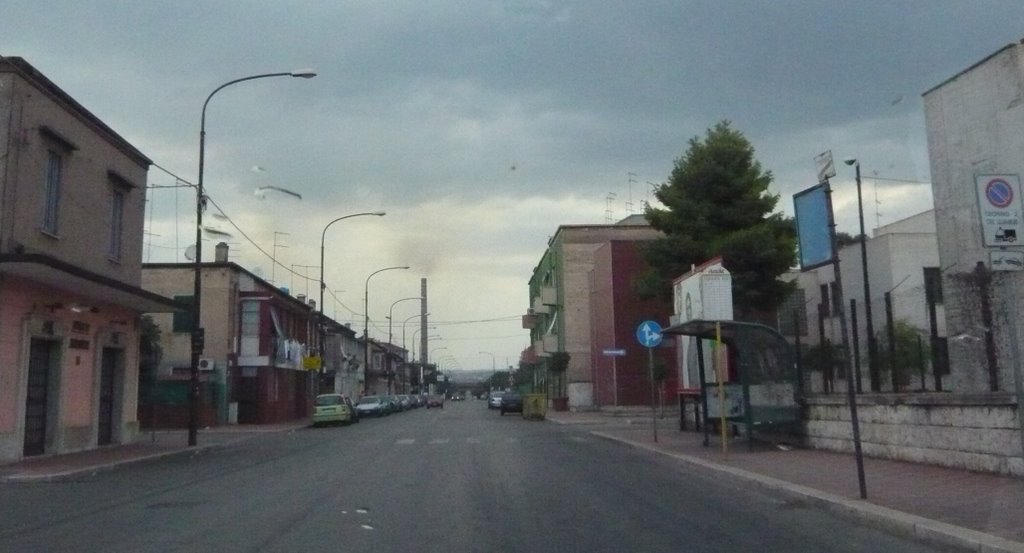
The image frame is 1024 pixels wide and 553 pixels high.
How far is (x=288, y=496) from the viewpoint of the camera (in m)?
14.2

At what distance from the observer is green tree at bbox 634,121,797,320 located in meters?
29.2

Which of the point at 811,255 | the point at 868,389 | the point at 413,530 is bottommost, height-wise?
the point at 413,530

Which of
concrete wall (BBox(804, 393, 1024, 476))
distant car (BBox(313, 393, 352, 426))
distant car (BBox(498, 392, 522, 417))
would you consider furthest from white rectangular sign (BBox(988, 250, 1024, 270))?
distant car (BBox(498, 392, 522, 417))

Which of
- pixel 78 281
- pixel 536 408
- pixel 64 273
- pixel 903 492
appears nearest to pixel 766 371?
pixel 903 492

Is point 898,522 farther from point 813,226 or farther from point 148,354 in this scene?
point 148,354

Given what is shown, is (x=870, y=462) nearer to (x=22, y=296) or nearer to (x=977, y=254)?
(x=977, y=254)

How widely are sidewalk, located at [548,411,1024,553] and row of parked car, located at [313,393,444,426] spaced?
29268 millimetres

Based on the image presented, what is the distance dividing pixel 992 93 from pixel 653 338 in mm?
9380

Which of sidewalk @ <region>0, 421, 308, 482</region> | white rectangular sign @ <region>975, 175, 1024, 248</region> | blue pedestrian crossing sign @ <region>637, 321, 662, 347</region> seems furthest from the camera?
blue pedestrian crossing sign @ <region>637, 321, 662, 347</region>

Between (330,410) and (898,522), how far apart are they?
128 feet

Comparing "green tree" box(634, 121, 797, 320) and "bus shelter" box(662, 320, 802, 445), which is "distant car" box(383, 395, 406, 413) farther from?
"bus shelter" box(662, 320, 802, 445)

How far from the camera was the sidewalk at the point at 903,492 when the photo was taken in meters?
9.45

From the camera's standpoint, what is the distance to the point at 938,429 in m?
15.0

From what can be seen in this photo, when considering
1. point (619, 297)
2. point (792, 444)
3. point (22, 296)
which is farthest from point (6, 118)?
point (619, 297)
